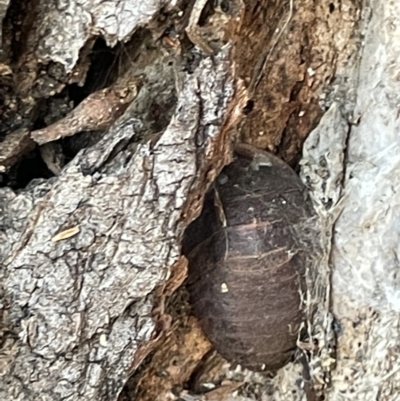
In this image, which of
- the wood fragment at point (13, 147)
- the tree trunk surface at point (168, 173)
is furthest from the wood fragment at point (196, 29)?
the wood fragment at point (13, 147)

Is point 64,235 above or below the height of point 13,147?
below

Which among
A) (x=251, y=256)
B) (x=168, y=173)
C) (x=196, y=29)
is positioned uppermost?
(x=196, y=29)

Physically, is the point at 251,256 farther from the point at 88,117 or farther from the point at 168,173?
the point at 88,117

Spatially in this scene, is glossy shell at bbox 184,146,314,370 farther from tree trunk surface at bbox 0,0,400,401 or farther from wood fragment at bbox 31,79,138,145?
wood fragment at bbox 31,79,138,145

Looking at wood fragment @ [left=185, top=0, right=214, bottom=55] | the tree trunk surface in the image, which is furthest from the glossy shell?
wood fragment @ [left=185, top=0, right=214, bottom=55]

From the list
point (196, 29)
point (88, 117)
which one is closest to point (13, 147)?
point (88, 117)

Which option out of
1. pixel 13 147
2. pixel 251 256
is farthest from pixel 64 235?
pixel 251 256

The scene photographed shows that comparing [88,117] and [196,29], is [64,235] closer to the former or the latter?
[88,117]
